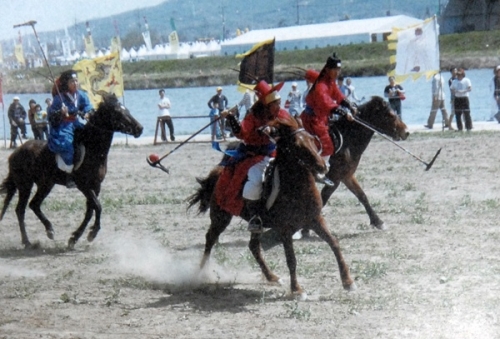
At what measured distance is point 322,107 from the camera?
12141 mm

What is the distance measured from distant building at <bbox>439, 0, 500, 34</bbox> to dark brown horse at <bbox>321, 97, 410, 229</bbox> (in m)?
67.2

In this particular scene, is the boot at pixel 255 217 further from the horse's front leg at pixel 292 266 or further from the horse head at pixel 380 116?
the horse head at pixel 380 116

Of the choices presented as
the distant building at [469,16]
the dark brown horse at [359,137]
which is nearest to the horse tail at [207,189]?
the dark brown horse at [359,137]

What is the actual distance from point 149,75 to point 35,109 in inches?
1608

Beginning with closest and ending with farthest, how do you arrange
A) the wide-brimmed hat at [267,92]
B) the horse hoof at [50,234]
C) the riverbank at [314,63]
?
the wide-brimmed hat at [267,92] → the horse hoof at [50,234] → the riverbank at [314,63]

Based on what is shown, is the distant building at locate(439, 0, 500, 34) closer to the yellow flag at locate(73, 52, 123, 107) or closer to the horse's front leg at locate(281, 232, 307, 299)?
the yellow flag at locate(73, 52, 123, 107)

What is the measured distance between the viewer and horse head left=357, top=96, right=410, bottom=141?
13.5 meters

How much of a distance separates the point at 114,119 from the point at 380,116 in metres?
3.63

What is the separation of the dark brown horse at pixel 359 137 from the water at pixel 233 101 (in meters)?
18.0

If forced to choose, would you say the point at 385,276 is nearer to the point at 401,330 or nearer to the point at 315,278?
the point at 315,278

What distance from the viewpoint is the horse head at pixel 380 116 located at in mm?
13469

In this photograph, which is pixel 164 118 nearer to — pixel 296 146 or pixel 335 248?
pixel 335 248

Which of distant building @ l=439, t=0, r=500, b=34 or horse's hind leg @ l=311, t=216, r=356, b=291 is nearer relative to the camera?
horse's hind leg @ l=311, t=216, r=356, b=291

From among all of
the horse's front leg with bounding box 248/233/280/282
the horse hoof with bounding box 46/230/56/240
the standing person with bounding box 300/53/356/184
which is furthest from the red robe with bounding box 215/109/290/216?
the horse hoof with bounding box 46/230/56/240
